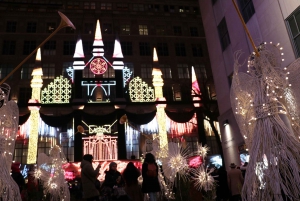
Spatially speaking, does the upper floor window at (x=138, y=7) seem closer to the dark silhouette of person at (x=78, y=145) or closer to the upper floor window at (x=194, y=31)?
the upper floor window at (x=194, y=31)

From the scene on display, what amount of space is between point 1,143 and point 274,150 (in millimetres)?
5176

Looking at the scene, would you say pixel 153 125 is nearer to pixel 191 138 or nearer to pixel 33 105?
pixel 191 138

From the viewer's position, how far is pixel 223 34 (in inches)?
766

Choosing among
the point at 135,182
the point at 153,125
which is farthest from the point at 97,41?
the point at 135,182

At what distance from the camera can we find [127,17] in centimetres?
4141

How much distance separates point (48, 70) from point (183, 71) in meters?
17.7

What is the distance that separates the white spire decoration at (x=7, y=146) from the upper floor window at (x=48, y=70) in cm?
3080

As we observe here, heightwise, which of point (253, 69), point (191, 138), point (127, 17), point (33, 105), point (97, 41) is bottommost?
point (253, 69)

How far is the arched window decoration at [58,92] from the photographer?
2634 centimetres

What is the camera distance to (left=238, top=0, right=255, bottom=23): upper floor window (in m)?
15.2

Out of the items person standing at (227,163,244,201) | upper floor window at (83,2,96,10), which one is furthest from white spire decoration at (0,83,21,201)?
upper floor window at (83,2,96,10)

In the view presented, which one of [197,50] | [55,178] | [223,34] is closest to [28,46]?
[197,50]

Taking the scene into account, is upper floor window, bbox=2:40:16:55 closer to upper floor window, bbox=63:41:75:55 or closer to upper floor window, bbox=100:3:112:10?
upper floor window, bbox=63:41:75:55

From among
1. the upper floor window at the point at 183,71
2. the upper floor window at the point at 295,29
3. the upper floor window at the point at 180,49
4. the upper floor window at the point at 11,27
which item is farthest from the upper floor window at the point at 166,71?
the upper floor window at the point at 295,29
